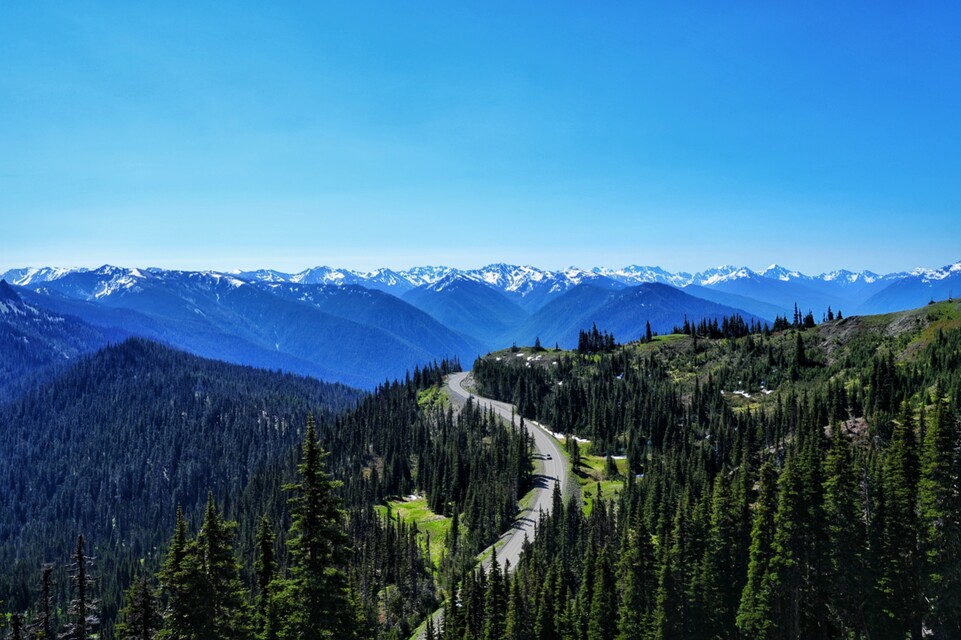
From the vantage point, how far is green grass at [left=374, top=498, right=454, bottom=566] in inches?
5381

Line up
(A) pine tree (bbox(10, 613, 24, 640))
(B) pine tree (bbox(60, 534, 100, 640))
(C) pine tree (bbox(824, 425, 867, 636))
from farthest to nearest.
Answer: (C) pine tree (bbox(824, 425, 867, 636)) → (B) pine tree (bbox(60, 534, 100, 640)) → (A) pine tree (bbox(10, 613, 24, 640))

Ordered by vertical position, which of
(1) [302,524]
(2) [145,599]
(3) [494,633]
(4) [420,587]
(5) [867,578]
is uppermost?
(1) [302,524]

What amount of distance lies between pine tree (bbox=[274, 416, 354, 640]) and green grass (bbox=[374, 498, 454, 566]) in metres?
107

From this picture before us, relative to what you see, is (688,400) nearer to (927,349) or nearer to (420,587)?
(927,349)

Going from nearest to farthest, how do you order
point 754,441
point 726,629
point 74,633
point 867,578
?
1. point 74,633
2. point 867,578
3. point 726,629
4. point 754,441

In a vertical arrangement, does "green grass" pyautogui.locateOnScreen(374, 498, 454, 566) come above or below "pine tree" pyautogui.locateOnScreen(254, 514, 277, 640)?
below

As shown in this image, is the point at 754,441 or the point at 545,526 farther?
the point at 754,441

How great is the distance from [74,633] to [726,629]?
2030 inches

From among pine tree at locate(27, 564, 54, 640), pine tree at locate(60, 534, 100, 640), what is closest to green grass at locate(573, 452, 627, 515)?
pine tree at locate(60, 534, 100, 640)

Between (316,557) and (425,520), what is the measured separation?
136598mm

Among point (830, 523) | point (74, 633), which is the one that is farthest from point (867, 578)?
point (74, 633)

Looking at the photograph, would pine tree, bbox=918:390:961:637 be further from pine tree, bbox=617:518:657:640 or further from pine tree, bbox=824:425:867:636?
pine tree, bbox=617:518:657:640

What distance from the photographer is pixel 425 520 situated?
516 feet

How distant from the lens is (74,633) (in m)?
38.2
